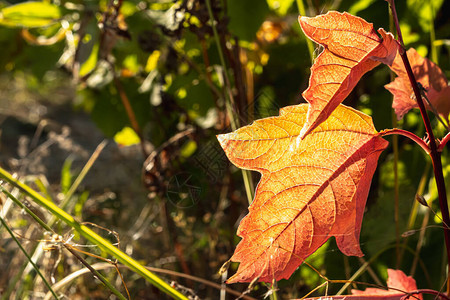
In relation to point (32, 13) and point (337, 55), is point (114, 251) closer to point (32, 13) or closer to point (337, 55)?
point (337, 55)

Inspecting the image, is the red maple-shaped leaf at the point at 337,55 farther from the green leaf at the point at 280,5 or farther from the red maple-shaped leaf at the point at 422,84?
the green leaf at the point at 280,5

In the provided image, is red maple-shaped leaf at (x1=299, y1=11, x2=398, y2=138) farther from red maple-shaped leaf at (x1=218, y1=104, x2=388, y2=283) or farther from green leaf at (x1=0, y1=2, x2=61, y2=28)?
green leaf at (x1=0, y1=2, x2=61, y2=28)

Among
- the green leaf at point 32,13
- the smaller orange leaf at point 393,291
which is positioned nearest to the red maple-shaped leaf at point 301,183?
the smaller orange leaf at point 393,291

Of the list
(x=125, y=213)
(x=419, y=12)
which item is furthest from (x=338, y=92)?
(x=125, y=213)

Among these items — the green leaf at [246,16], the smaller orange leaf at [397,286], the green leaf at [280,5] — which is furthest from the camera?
the green leaf at [280,5]

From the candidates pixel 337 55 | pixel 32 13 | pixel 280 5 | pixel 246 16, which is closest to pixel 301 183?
pixel 337 55

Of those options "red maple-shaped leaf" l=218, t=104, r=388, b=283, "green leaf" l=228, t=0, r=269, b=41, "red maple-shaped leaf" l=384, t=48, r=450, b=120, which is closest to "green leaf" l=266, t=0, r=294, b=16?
"green leaf" l=228, t=0, r=269, b=41

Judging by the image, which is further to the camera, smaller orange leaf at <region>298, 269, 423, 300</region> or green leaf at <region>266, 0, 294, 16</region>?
green leaf at <region>266, 0, 294, 16</region>
